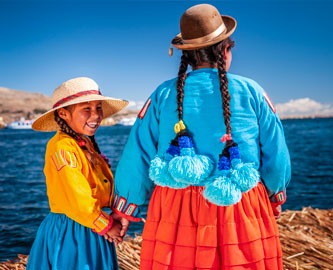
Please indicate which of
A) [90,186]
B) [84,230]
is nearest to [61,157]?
[90,186]

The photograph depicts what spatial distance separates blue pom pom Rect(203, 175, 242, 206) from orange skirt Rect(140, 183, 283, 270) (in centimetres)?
6

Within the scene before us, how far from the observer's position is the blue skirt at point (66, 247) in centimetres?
221

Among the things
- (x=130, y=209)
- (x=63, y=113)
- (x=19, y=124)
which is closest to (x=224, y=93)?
(x=130, y=209)

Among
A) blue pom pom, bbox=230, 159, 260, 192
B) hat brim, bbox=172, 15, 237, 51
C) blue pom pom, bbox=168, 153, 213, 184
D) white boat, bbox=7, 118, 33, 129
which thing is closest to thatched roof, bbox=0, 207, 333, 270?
blue pom pom, bbox=230, 159, 260, 192

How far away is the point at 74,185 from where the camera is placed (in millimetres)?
2115

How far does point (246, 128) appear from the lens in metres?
1.88

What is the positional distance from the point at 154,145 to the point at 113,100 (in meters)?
0.69

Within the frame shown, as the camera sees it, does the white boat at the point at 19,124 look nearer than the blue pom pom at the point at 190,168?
No

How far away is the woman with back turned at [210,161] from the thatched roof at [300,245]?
1661 millimetres

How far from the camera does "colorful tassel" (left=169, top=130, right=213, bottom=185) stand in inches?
71.4

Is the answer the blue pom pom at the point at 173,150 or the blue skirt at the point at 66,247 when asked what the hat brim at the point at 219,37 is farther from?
the blue skirt at the point at 66,247

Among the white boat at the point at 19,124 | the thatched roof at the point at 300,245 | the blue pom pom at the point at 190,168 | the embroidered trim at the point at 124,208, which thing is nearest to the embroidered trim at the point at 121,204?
the embroidered trim at the point at 124,208

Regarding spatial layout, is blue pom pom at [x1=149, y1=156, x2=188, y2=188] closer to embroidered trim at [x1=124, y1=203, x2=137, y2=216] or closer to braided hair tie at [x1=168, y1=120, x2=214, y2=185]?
braided hair tie at [x1=168, y1=120, x2=214, y2=185]

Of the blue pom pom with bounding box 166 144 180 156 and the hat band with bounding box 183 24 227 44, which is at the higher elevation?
the hat band with bounding box 183 24 227 44
